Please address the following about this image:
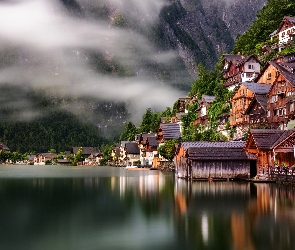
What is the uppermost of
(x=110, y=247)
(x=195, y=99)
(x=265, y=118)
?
(x=195, y=99)

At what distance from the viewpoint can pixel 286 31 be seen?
300 feet

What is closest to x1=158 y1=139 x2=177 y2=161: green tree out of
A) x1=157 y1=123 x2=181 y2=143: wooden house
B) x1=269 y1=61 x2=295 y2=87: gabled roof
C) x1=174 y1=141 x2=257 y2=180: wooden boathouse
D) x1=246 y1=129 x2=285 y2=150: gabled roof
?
x1=157 y1=123 x2=181 y2=143: wooden house

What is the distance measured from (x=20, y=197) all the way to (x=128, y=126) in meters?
153

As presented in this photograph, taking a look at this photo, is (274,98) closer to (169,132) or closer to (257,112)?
(257,112)

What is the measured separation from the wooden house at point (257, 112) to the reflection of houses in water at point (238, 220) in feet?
126

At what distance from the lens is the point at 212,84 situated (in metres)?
111

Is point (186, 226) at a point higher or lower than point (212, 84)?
lower

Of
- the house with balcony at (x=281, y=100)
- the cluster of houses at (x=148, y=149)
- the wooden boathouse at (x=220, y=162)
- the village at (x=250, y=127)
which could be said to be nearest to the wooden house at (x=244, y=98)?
the village at (x=250, y=127)

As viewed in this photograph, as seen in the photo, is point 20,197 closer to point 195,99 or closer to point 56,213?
point 56,213

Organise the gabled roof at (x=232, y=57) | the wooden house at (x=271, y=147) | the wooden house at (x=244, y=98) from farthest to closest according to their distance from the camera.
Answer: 1. the gabled roof at (x=232, y=57)
2. the wooden house at (x=244, y=98)
3. the wooden house at (x=271, y=147)

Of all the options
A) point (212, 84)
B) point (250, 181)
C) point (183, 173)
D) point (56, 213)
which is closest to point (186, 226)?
point (56, 213)

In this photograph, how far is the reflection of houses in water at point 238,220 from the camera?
1669cm

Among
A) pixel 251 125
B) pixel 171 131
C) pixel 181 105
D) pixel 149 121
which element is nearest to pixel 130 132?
pixel 149 121

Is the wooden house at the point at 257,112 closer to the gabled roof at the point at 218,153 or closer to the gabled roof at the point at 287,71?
the gabled roof at the point at 287,71
